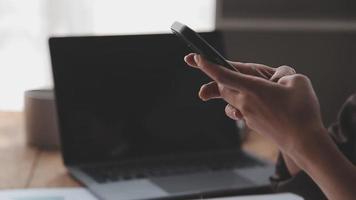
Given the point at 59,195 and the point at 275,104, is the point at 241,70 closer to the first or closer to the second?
the point at 275,104

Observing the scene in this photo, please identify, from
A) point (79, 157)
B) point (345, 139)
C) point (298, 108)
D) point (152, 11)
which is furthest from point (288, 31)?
point (298, 108)

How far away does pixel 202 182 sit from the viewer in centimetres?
91

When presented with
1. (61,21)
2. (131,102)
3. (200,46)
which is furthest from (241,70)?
(61,21)

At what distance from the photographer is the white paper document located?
2.68ft

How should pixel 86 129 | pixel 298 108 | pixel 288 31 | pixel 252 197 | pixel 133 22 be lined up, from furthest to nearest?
pixel 133 22
pixel 288 31
pixel 86 129
pixel 252 197
pixel 298 108

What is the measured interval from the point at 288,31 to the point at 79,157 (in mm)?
577

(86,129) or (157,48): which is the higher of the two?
(157,48)

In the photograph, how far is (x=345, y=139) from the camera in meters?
0.88

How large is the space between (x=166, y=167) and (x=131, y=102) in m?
0.13

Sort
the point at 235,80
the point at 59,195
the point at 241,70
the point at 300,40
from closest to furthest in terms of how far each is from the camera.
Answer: the point at 235,80 < the point at 241,70 < the point at 59,195 < the point at 300,40

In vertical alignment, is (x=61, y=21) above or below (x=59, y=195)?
above

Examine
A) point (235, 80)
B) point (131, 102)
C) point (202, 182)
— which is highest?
point (235, 80)

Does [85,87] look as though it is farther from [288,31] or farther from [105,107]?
[288,31]

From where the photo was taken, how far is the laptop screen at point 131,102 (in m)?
0.97
